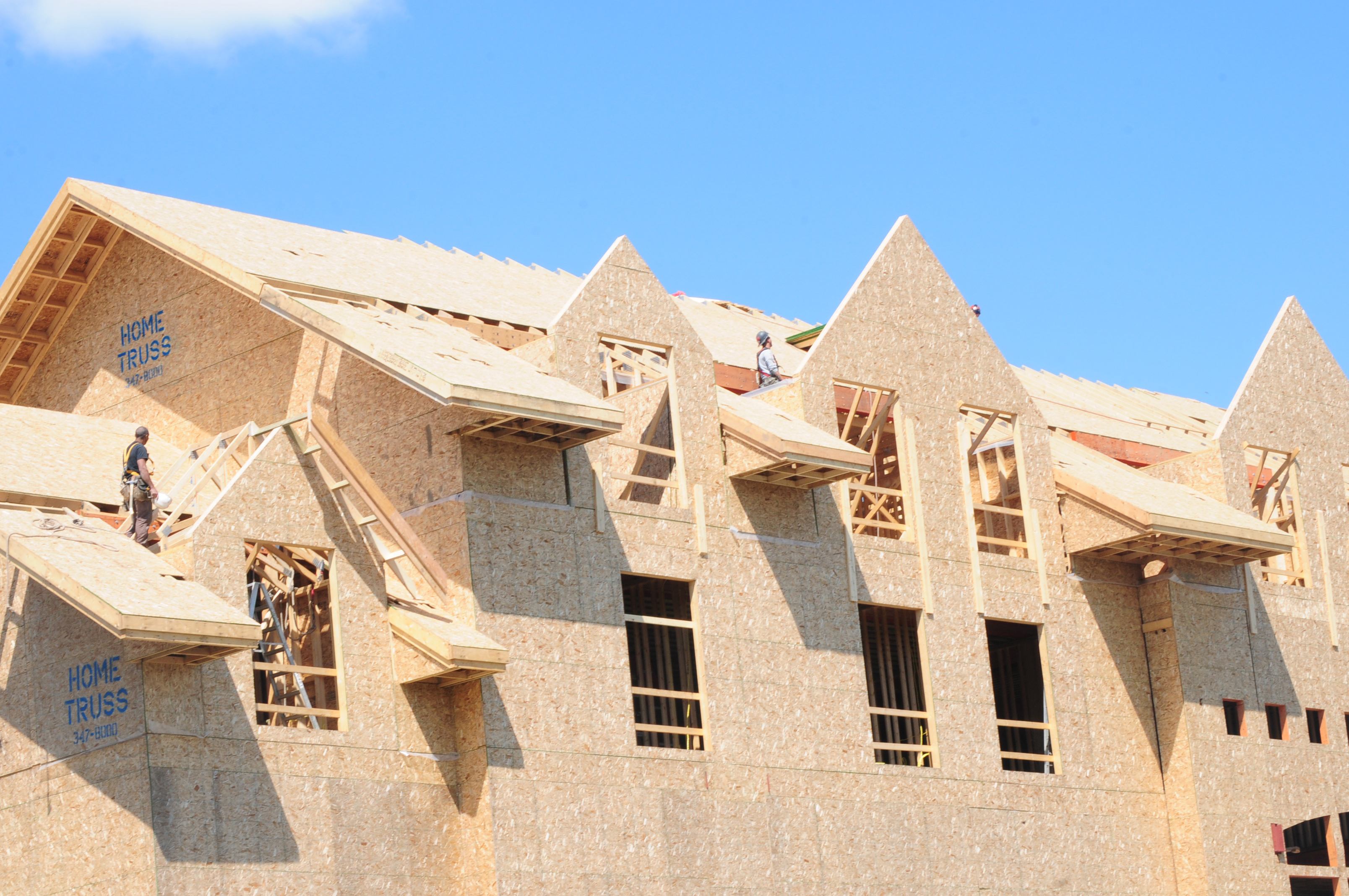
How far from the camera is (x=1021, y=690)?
31250 mm

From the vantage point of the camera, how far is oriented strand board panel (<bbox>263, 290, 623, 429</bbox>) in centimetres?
1995

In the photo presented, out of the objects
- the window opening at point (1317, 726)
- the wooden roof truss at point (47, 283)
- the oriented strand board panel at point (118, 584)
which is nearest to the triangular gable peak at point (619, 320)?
the oriented strand board panel at point (118, 584)

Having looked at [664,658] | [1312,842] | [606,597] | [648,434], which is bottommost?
[1312,842]

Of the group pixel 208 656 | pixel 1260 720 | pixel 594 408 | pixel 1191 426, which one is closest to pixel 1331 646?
pixel 1260 720

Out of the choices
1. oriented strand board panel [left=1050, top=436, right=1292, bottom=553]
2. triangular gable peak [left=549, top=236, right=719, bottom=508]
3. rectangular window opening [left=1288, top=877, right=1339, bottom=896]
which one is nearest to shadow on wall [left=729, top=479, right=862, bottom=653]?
triangular gable peak [left=549, top=236, right=719, bottom=508]

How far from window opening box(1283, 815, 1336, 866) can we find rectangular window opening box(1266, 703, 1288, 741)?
1372mm

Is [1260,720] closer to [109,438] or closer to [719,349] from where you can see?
[719,349]

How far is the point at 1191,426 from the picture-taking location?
38.1m

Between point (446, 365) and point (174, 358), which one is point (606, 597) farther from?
point (174, 358)

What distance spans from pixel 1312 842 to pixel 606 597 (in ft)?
46.7

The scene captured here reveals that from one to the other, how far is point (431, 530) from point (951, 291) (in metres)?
10.0

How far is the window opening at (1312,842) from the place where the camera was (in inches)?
1165

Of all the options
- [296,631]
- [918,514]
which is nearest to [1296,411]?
[918,514]

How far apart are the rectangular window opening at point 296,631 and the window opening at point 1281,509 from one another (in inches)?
628
